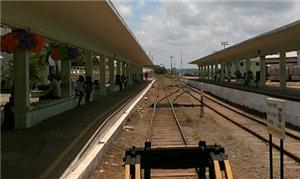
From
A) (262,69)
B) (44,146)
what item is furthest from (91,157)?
(262,69)

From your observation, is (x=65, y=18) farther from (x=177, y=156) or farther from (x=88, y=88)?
(x=177, y=156)

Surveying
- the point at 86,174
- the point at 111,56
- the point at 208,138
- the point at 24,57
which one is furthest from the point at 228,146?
the point at 111,56

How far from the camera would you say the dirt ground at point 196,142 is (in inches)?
376

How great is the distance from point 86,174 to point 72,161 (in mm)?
920

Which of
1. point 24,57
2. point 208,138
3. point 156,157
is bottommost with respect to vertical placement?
point 208,138

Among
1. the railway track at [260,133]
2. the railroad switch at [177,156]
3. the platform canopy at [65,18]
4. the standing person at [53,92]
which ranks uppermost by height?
the platform canopy at [65,18]

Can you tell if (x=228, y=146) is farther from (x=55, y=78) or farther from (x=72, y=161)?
(x=55, y=78)

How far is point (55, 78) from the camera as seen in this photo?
1873cm

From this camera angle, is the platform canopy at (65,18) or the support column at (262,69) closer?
the platform canopy at (65,18)

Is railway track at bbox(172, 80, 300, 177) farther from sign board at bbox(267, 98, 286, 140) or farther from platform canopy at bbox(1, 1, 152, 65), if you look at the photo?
platform canopy at bbox(1, 1, 152, 65)

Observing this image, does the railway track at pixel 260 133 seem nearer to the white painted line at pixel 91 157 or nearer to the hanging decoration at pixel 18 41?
the white painted line at pixel 91 157

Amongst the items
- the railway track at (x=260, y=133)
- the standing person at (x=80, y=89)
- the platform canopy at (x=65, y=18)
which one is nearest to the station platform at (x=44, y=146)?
the platform canopy at (x=65, y=18)

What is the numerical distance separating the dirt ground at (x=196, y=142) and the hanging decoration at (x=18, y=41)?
364 centimetres

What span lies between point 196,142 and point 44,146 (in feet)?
14.2
